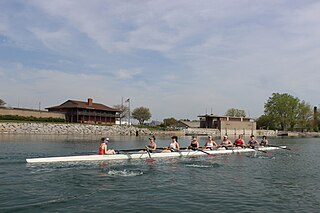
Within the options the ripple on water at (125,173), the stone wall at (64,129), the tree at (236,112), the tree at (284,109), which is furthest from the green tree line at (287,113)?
the ripple on water at (125,173)

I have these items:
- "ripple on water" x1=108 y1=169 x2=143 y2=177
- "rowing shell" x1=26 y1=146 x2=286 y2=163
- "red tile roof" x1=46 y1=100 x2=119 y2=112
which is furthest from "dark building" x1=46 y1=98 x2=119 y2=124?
"ripple on water" x1=108 y1=169 x2=143 y2=177

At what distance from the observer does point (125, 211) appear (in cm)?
1147

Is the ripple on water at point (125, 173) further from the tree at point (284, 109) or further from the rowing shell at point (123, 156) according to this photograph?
the tree at point (284, 109)

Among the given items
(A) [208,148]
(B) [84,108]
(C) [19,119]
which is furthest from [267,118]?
(A) [208,148]

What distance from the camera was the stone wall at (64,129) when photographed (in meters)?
65.9

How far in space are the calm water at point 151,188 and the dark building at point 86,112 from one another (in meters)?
67.6

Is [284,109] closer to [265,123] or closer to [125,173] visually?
[265,123]

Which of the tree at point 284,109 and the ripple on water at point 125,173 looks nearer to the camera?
the ripple on water at point 125,173

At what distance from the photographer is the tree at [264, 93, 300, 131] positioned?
12838 cm

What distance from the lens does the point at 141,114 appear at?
142m

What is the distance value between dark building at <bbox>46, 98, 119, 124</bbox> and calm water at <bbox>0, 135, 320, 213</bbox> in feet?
222

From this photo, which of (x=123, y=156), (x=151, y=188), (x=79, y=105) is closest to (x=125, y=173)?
(x=151, y=188)

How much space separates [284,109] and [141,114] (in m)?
57.6

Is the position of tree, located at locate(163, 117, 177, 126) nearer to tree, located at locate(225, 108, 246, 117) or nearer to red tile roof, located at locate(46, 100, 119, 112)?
red tile roof, located at locate(46, 100, 119, 112)
